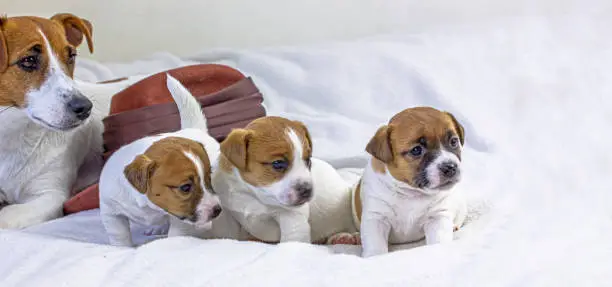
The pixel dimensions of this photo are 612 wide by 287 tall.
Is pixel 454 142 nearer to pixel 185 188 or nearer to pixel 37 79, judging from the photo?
pixel 185 188

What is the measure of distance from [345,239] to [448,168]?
0.37 meters

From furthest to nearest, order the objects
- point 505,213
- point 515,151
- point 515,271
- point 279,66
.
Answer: point 279,66, point 515,151, point 505,213, point 515,271

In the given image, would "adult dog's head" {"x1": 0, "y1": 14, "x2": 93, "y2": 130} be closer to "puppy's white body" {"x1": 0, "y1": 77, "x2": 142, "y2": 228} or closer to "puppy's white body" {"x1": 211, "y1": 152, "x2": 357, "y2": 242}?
"puppy's white body" {"x1": 0, "y1": 77, "x2": 142, "y2": 228}

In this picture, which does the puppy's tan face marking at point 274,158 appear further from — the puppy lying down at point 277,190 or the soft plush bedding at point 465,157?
the soft plush bedding at point 465,157

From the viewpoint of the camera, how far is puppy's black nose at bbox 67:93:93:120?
1.90 m

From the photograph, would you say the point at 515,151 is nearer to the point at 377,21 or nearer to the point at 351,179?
the point at 351,179

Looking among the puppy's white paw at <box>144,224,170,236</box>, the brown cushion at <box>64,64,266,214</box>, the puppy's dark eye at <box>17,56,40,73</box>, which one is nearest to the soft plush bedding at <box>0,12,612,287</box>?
the puppy's white paw at <box>144,224,170,236</box>

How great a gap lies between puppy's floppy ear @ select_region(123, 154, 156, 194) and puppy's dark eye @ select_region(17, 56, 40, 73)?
1.51ft

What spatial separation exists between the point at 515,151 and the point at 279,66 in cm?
107

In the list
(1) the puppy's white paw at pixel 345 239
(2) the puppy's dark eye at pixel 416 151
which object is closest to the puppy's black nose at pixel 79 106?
(1) the puppy's white paw at pixel 345 239

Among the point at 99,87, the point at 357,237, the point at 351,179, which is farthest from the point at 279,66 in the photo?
the point at 357,237

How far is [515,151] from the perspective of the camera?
229 cm

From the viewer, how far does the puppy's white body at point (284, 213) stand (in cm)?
173

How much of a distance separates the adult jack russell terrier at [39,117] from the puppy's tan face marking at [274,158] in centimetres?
51
